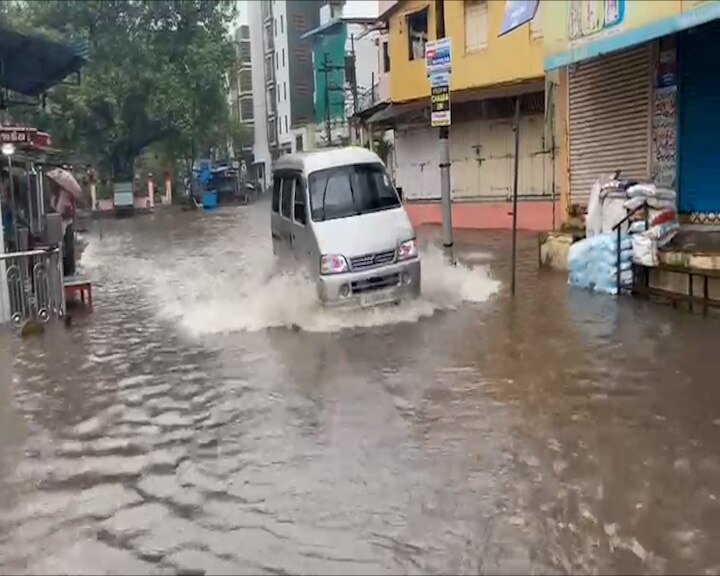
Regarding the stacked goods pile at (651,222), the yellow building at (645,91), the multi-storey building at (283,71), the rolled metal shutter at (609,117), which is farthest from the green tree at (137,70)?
the stacked goods pile at (651,222)

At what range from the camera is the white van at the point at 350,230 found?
11.0 metres

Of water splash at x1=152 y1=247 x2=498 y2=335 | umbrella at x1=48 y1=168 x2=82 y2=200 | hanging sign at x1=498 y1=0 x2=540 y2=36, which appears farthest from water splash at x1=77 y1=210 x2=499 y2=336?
hanging sign at x1=498 y1=0 x2=540 y2=36

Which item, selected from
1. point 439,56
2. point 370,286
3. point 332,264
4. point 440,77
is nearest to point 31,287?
point 332,264

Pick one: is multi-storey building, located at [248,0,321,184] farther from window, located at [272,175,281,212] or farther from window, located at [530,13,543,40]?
window, located at [272,175,281,212]

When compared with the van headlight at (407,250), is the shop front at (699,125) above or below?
above

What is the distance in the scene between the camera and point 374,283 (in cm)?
1112

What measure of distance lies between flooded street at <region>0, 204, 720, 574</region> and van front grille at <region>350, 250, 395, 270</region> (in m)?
0.60

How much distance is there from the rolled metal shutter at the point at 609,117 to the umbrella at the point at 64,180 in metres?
8.88

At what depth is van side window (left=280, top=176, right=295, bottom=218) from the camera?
12.4m

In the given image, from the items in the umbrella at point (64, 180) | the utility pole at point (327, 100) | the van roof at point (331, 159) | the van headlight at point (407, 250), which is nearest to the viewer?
the van headlight at point (407, 250)

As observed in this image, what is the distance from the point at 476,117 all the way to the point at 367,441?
776 inches

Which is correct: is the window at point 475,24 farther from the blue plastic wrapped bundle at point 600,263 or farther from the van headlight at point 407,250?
the van headlight at point 407,250

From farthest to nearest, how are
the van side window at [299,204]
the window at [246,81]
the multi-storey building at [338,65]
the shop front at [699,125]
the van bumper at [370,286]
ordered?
the window at [246,81], the multi-storey building at [338,65], the shop front at [699,125], the van side window at [299,204], the van bumper at [370,286]

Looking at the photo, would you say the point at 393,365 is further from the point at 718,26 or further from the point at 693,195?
the point at 718,26
